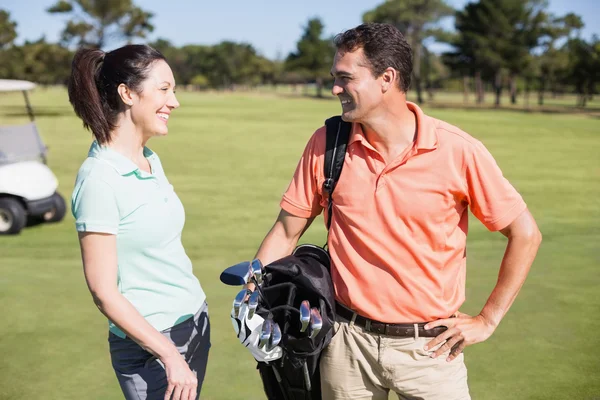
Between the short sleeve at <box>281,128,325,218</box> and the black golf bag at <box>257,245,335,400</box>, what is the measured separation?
0.28m

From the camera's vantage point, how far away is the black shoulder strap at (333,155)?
2.81m

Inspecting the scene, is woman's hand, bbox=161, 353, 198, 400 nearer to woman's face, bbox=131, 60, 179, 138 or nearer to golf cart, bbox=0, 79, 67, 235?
woman's face, bbox=131, 60, 179, 138

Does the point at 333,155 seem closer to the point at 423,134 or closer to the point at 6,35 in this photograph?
the point at 423,134

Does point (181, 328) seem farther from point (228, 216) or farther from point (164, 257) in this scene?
point (228, 216)

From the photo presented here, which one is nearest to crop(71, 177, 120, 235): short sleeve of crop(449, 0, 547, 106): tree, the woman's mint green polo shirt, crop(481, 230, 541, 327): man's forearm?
the woman's mint green polo shirt

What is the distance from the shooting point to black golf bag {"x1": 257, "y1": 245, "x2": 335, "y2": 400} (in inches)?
101

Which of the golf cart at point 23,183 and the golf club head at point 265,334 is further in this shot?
the golf cart at point 23,183

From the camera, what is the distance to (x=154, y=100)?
2600 mm

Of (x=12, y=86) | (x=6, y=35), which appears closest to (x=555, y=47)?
(x=6, y=35)

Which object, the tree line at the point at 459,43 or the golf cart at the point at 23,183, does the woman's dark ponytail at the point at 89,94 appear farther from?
the tree line at the point at 459,43

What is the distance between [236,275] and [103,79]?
2.81 feet

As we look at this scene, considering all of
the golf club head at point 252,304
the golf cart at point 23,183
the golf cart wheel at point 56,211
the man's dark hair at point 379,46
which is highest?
the man's dark hair at point 379,46

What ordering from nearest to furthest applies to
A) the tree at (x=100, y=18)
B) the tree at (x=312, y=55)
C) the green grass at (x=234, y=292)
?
the green grass at (x=234, y=292), the tree at (x=100, y=18), the tree at (x=312, y=55)

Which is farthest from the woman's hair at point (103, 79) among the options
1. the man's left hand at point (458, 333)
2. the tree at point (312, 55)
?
the tree at point (312, 55)
